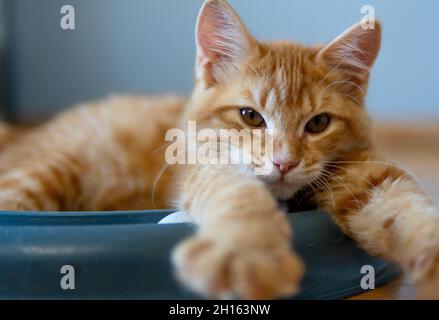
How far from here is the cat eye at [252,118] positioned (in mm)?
1594

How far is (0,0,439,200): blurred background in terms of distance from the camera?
2824mm

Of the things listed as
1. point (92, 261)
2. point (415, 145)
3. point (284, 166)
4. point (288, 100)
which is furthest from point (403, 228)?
point (415, 145)

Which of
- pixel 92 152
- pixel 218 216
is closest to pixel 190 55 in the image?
pixel 92 152

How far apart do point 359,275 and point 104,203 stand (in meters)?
1.10

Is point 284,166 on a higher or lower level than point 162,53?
lower

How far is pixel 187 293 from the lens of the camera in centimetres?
134

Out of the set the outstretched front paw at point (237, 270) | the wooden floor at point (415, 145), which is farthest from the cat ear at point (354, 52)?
the wooden floor at point (415, 145)

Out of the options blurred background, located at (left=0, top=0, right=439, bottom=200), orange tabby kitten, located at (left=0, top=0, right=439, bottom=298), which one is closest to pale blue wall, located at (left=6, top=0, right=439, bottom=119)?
blurred background, located at (left=0, top=0, right=439, bottom=200)

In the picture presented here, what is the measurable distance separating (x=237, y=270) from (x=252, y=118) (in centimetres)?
69

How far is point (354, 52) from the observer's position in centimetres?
170

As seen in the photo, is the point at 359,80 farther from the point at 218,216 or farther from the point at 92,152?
the point at 92,152

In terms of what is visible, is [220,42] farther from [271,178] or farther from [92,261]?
[92,261]

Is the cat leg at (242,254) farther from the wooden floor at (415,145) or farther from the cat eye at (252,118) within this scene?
the wooden floor at (415,145)

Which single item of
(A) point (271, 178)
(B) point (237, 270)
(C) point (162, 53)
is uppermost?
(C) point (162, 53)
